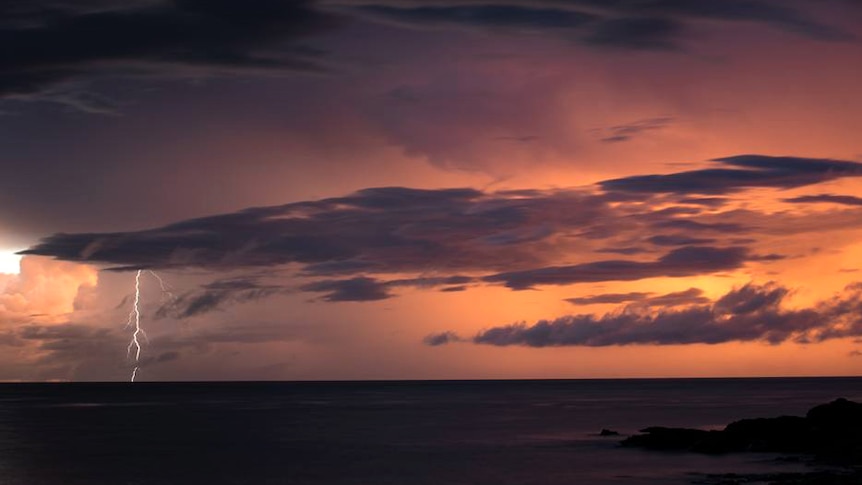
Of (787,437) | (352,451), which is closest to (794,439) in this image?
(787,437)

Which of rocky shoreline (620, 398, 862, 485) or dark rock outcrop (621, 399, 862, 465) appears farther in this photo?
dark rock outcrop (621, 399, 862, 465)

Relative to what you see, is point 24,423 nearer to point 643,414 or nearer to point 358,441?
point 358,441

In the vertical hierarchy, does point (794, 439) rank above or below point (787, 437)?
below

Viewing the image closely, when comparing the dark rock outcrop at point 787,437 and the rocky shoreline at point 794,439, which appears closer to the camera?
the rocky shoreline at point 794,439

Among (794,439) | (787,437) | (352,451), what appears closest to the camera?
(794,439)

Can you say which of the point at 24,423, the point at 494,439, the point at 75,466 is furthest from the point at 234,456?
the point at 24,423

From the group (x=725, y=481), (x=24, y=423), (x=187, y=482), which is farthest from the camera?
(x=24, y=423)

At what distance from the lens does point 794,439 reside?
6669cm

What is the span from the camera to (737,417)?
118562 millimetres

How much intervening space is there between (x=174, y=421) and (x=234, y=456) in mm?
53537

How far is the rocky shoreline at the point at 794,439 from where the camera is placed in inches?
2333

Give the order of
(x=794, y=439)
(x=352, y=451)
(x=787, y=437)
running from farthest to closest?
(x=352, y=451)
(x=787, y=437)
(x=794, y=439)

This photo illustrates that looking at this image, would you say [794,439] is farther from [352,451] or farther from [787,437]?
[352,451]

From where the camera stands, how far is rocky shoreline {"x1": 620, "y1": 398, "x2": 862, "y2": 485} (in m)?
59.2
